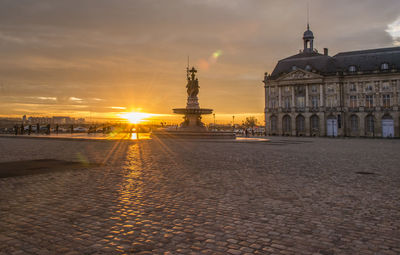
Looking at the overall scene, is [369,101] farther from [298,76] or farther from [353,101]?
[298,76]

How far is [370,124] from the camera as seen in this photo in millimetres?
56188

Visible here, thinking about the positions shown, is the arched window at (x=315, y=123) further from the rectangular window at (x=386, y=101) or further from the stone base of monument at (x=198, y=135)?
the stone base of monument at (x=198, y=135)

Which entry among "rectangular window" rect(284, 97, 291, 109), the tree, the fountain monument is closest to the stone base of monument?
the fountain monument

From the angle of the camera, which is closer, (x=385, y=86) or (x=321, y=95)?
(x=385, y=86)

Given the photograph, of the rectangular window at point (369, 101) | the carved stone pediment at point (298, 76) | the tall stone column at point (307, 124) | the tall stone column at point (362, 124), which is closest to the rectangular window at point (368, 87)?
the rectangular window at point (369, 101)

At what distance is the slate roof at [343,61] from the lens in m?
56.0

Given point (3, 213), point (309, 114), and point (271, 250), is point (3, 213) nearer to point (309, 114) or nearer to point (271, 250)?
point (271, 250)

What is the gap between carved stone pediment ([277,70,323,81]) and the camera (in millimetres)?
59719

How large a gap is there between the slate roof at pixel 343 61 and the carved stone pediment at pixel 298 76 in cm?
102

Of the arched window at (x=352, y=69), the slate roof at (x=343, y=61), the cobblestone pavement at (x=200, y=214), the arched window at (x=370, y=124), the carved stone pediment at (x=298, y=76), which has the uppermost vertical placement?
the slate roof at (x=343, y=61)

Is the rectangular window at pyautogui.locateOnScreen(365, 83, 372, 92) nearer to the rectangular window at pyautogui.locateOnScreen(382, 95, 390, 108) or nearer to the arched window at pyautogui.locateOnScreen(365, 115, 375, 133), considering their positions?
the rectangular window at pyautogui.locateOnScreen(382, 95, 390, 108)

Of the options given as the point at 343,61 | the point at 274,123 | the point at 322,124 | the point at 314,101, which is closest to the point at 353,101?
the point at 314,101

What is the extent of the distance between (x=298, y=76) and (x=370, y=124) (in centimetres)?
1629

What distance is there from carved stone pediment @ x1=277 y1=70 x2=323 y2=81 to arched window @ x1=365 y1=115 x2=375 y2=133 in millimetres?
11818
